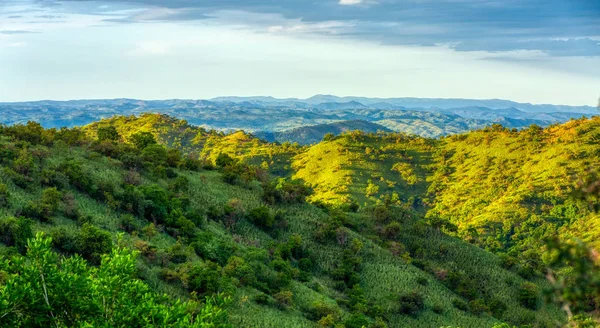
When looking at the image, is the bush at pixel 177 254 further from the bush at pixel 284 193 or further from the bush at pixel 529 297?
the bush at pixel 529 297

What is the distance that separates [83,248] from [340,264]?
30.6m

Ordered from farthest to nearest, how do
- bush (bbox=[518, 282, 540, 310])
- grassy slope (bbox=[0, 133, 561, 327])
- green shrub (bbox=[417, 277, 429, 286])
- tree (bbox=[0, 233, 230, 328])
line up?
bush (bbox=[518, 282, 540, 310]) → green shrub (bbox=[417, 277, 429, 286]) → grassy slope (bbox=[0, 133, 561, 327]) → tree (bbox=[0, 233, 230, 328])

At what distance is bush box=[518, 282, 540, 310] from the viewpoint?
61.7 metres

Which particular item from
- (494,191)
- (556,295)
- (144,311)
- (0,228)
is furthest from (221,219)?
(494,191)

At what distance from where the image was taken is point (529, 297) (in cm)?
6178

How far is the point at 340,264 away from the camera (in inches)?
2322

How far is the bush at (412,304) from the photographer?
5209 cm

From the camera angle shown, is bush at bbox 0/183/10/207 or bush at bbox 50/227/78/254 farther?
bush at bbox 0/183/10/207

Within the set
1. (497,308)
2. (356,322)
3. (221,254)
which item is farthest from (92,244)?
(497,308)

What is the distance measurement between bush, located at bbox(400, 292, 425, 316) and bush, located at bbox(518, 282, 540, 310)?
54.3 feet

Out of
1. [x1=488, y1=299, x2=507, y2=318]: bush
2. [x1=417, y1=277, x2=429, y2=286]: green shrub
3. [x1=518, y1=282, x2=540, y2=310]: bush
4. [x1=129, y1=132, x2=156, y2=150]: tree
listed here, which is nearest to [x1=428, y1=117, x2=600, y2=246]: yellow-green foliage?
[x1=518, y1=282, x2=540, y2=310]: bush

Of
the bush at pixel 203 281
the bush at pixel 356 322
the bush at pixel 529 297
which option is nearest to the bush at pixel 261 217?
the bush at pixel 356 322

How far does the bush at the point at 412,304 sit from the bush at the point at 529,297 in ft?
54.3

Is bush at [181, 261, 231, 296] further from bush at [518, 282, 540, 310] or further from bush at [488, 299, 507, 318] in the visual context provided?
bush at [518, 282, 540, 310]
